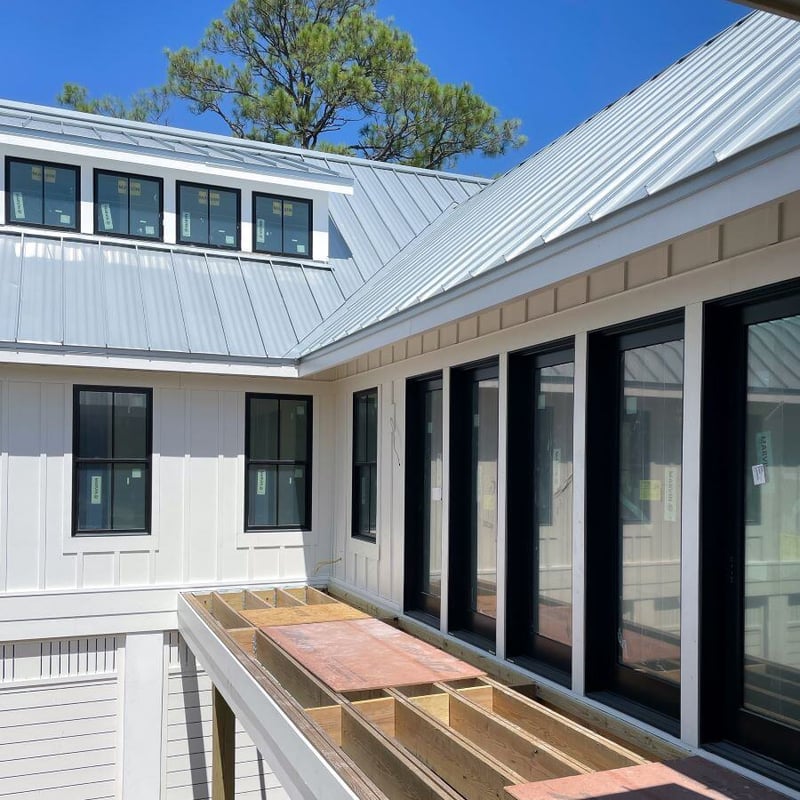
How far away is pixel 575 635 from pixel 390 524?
125 inches

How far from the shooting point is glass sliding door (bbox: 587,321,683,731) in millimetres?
4383

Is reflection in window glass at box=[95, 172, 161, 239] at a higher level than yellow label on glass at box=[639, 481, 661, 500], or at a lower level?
higher

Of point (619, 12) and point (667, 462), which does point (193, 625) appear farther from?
point (619, 12)

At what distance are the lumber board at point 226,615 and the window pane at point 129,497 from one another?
1.31m

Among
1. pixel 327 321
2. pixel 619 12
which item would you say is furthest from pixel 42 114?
pixel 619 12

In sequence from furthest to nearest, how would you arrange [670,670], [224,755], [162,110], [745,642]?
[162,110], [224,755], [670,670], [745,642]

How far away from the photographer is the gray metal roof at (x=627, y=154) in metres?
3.92

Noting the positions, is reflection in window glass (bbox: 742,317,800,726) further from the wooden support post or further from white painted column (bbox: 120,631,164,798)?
white painted column (bbox: 120,631,164,798)

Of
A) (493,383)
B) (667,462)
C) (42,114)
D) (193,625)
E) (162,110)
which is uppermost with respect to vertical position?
(162,110)

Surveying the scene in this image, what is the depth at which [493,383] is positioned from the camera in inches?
249

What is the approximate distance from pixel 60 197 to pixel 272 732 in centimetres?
710

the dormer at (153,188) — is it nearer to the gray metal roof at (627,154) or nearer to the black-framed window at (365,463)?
the gray metal roof at (627,154)

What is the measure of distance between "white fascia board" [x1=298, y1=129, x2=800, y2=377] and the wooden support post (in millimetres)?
3711

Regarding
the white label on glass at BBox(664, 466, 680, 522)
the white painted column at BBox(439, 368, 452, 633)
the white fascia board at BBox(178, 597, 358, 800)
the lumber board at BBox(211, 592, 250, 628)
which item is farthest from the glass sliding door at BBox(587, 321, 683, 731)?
the lumber board at BBox(211, 592, 250, 628)
